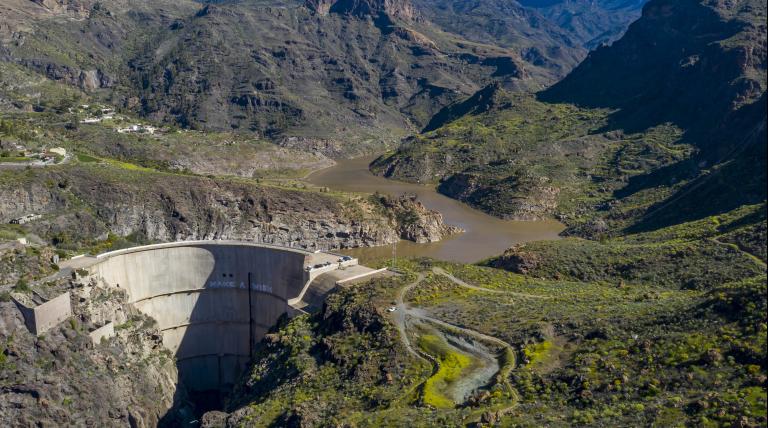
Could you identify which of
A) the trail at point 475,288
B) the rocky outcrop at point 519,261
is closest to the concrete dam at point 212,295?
the trail at point 475,288

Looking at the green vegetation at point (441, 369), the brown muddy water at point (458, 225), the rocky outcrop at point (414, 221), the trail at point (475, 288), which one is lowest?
the brown muddy water at point (458, 225)

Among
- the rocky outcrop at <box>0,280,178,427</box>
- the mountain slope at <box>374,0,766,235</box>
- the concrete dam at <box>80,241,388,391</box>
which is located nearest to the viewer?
the rocky outcrop at <box>0,280,178,427</box>

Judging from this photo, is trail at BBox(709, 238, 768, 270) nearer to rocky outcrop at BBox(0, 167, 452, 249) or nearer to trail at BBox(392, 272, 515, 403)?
trail at BBox(392, 272, 515, 403)

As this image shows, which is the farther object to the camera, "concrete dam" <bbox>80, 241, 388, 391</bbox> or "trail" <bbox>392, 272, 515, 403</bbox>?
"concrete dam" <bbox>80, 241, 388, 391</bbox>

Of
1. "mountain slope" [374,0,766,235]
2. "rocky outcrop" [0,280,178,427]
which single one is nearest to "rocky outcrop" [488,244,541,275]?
"mountain slope" [374,0,766,235]

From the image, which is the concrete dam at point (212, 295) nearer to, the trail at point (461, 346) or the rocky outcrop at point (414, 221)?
the trail at point (461, 346)

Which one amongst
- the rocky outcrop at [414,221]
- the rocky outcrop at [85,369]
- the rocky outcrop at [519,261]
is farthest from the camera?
the rocky outcrop at [414,221]

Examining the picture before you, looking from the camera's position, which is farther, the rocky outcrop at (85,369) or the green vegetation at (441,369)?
the rocky outcrop at (85,369)
